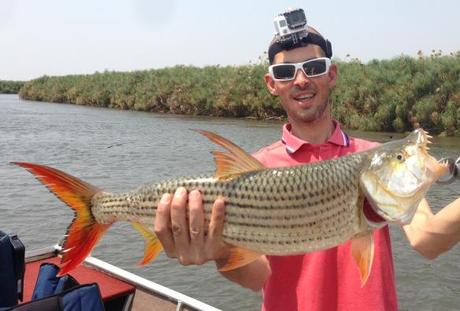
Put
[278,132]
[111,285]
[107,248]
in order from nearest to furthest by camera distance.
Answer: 1. [111,285]
2. [107,248]
3. [278,132]

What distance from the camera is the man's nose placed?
309 cm

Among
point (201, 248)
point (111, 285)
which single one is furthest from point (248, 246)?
point (111, 285)

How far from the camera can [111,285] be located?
5176 millimetres

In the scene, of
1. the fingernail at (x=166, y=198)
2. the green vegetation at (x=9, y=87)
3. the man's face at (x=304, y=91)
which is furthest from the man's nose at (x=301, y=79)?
the green vegetation at (x=9, y=87)

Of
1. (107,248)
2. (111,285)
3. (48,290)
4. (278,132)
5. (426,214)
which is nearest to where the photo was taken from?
(426,214)

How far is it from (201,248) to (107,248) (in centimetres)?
855

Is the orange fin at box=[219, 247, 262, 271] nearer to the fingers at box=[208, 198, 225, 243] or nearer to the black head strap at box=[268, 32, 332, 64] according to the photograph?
the fingers at box=[208, 198, 225, 243]

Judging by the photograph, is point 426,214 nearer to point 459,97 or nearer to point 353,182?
point 353,182

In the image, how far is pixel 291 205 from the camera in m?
2.47

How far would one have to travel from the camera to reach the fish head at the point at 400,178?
7.81 ft

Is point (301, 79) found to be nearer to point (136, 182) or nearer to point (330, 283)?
point (330, 283)

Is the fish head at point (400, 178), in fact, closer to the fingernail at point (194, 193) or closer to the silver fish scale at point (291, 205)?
the silver fish scale at point (291, 205)

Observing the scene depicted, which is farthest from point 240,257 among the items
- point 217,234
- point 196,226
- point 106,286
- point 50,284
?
point 106,286

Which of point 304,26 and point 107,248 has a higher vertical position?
point 304,26
